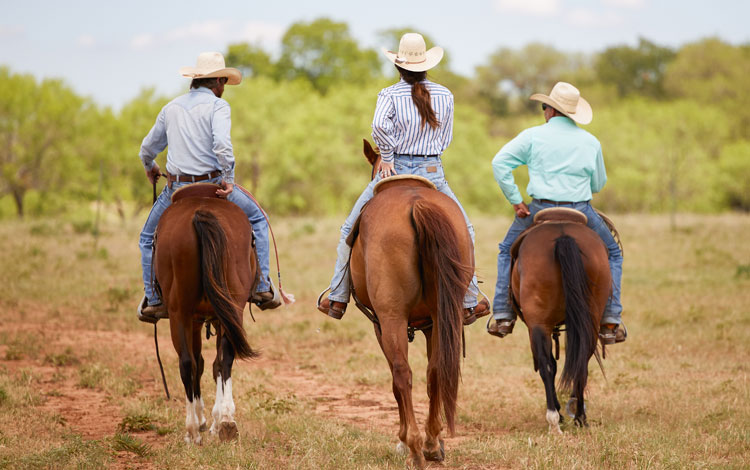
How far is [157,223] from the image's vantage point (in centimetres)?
749

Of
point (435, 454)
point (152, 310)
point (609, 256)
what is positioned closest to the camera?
point (435, 454)

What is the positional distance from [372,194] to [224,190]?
156cm

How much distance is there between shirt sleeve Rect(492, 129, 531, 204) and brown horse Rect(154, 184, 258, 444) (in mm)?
2559

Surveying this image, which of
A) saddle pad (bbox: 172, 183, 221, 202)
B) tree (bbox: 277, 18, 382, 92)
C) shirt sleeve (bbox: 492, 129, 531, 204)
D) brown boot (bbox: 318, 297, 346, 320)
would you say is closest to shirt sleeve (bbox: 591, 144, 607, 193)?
shirt sleeve (bbox: 492, 129, 531, 204)

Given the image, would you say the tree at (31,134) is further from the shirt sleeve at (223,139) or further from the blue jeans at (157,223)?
the shirt sleeve at (223,139)

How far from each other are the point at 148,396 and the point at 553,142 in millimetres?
4871

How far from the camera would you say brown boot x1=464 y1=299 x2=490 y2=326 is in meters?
6.69

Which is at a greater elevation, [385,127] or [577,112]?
[577,112]

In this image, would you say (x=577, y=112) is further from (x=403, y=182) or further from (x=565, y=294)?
(x=403, y=182)

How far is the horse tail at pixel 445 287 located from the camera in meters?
5.77

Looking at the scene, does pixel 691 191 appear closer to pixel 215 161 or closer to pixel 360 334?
pixel 360 334

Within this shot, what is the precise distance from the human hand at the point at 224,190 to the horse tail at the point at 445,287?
2.21 meters

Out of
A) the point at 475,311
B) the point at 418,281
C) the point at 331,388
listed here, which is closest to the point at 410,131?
the point at 418,281

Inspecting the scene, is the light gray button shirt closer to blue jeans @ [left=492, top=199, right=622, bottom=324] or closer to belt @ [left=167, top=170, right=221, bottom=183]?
belt @ [left=167, top=170, right=221, bottom=183]
